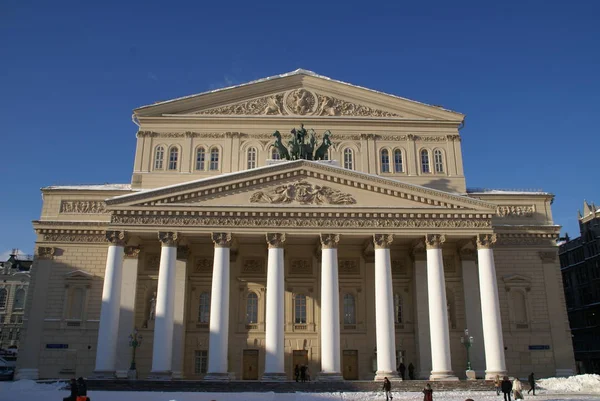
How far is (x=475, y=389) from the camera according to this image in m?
28.0

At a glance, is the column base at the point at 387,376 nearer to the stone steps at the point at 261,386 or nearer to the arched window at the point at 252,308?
the stone steps at the point at 261,386

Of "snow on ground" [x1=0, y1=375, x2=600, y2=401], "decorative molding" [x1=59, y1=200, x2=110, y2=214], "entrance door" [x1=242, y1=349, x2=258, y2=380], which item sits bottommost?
"snow on ground" [x1=0, y1=375, x2=600, y2=401]

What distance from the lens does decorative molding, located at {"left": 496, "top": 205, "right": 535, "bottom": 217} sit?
3784 cm

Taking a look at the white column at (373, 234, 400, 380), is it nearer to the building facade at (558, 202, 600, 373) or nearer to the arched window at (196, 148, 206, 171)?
the arched window at (196, 148, 206, 171)

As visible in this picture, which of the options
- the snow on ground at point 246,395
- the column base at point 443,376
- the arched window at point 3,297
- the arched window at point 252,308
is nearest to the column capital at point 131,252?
the arched window at point 252,308

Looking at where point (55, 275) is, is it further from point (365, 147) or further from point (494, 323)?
point (494, 323)

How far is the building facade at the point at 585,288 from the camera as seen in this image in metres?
57.2

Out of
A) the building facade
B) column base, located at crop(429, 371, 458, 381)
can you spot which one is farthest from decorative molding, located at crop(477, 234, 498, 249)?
the building facade

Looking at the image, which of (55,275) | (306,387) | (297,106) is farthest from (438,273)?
(55,275)

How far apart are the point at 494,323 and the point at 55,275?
2577cm

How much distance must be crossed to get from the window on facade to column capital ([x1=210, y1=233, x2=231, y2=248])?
7547 millimetres

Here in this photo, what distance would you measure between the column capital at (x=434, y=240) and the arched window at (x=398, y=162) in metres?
8.29

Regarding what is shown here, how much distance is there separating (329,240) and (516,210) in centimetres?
1422

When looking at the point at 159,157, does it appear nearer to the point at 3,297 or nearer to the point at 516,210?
the point at 516,210
